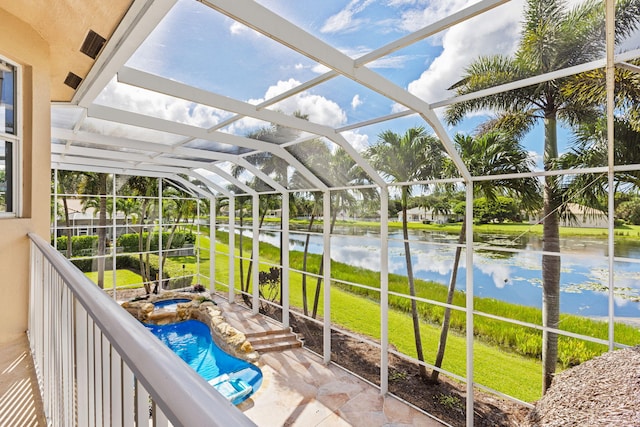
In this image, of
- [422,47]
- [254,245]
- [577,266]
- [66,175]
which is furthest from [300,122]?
[66,175]

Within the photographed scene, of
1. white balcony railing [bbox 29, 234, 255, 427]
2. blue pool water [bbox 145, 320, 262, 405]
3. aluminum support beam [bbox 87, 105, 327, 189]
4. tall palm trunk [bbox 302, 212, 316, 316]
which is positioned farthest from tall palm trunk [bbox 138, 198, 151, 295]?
white balcony railing [bbox 29, 234, 255, 427]

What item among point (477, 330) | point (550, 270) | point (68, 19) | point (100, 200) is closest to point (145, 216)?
point (100, 200)

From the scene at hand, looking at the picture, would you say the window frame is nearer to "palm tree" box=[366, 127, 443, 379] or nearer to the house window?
the house window

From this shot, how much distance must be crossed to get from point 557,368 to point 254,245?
873 cm

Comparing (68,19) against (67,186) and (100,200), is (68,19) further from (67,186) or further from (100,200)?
(100,200)

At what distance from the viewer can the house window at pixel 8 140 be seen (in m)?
2.95

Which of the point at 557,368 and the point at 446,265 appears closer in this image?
the point at 557,368

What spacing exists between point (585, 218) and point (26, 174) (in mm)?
7219

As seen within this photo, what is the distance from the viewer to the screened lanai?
339cm

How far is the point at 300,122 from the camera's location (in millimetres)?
5457

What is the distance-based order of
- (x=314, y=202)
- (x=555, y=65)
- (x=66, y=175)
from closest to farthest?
(x=555, y=65) → (x=314, y=202) → (x=66, y=175)

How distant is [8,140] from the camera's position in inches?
117

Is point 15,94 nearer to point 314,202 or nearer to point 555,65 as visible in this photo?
point 555,65

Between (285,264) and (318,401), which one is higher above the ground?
(285,264)
